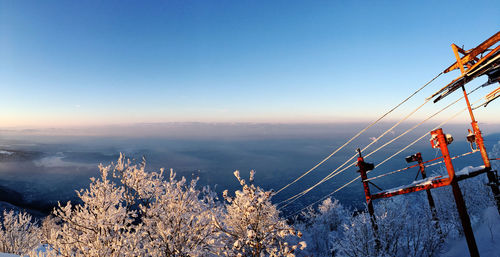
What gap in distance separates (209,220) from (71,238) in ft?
22.1

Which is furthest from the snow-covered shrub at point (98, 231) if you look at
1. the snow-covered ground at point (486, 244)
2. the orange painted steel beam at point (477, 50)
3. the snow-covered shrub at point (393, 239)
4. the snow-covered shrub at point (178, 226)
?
the snow-covered ground at point (486, 244)

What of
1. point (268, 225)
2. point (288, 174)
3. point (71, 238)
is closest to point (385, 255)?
point (268, 225)

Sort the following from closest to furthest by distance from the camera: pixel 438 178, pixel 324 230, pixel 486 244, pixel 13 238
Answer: pixel 438 178
pixel 486 244
pixel 13 238
pixel 324 230

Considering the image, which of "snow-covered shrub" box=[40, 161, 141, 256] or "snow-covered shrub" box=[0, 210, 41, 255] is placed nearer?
"snow-covered shrub" box=[40, 161, 141, 256]

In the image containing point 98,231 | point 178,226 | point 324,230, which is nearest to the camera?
point 178,226

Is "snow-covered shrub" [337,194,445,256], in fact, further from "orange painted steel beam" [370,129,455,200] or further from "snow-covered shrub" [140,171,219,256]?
"snow-covered shrub" [140,171,219,256]

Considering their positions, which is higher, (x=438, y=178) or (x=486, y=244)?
(x=438, y=178)

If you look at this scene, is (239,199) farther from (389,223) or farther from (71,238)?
(389,223)

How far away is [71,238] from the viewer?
9.50 metres

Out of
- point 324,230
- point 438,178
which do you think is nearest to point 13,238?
point 438,178

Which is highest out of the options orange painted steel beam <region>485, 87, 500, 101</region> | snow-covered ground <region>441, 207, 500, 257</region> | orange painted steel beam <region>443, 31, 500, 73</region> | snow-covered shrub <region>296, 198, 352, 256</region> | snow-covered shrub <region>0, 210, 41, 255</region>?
orange painted steel beam <region>443, 31, 500, 73</region>

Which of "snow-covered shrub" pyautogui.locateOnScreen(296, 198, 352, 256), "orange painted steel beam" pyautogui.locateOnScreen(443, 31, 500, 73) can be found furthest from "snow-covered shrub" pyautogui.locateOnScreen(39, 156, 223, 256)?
"snow-covered shrub" pyautogui.locateOnScreen(296, 198, 352, 256)

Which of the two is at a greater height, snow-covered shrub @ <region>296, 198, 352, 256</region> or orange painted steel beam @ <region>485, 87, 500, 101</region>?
orange painted steel beam @ <region>485, 87, 500, 101</region>

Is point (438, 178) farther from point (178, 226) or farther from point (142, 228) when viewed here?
point (142, 228)
